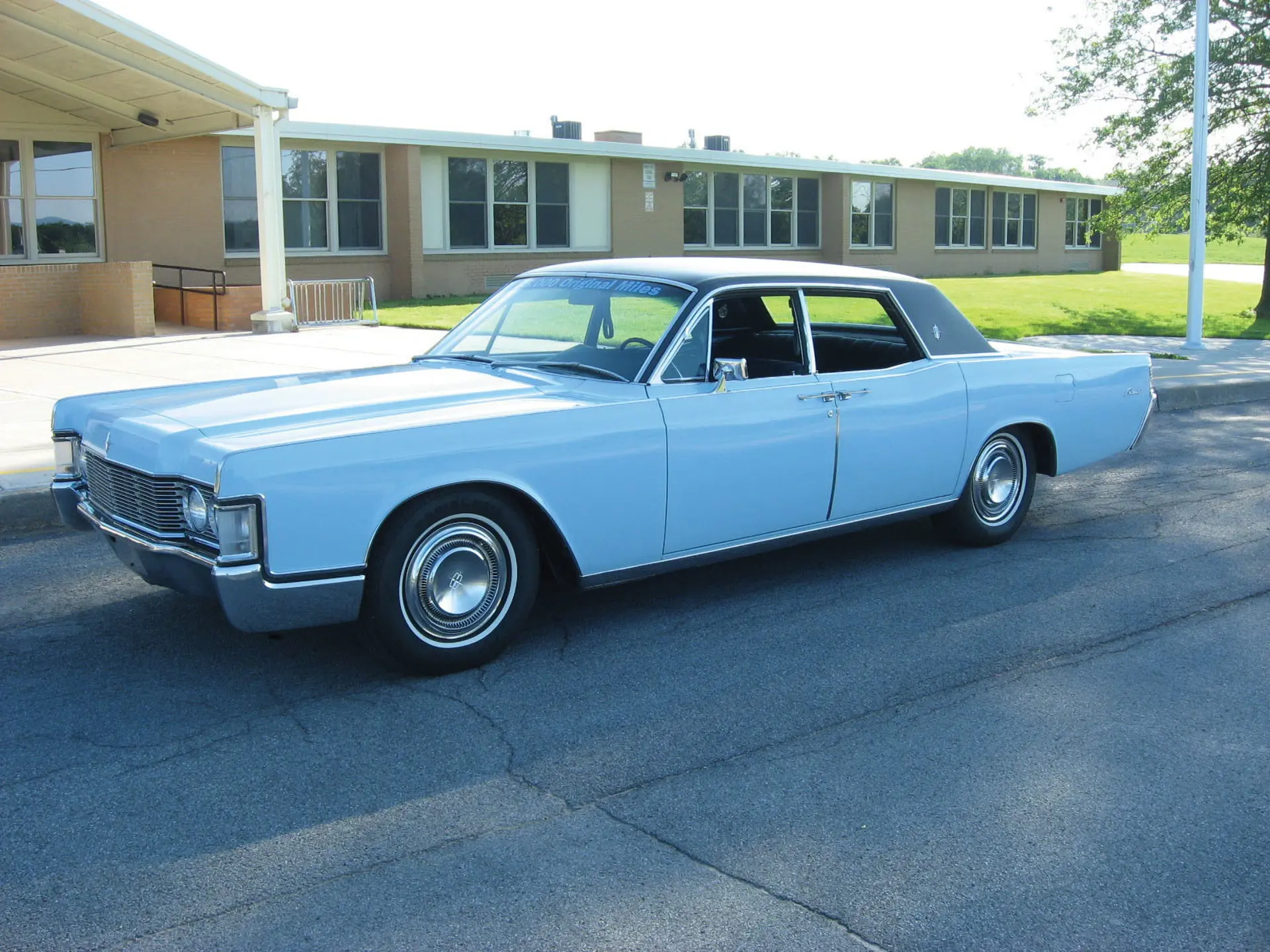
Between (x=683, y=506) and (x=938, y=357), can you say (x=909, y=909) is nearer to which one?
(x=683, y=506)

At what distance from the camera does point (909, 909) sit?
3180mm

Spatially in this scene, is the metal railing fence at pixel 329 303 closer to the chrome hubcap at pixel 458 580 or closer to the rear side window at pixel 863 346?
the rear side window at pixel 863 346

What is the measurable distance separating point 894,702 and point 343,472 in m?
2.10

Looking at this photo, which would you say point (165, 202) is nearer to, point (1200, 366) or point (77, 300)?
point (77, 300)

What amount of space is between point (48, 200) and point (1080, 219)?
119ft

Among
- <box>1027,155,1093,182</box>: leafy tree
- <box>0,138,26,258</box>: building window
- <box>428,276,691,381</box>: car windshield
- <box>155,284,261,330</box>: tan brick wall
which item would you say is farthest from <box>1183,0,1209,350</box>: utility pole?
<box>1027,155,1093,182</box>: leafy tree

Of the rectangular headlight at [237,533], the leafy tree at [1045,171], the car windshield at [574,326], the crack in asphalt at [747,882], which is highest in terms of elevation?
the leafy tree at [1045,171]

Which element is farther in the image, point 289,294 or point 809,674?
point 289,294

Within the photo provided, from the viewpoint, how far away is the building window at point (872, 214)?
118 feet

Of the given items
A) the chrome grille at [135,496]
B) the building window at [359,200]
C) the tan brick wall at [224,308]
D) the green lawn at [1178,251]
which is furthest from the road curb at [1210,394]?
the green lawn at [1178,251]

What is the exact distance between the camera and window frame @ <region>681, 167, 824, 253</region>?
32.0 m

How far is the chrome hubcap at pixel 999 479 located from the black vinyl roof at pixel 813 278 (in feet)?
1.74

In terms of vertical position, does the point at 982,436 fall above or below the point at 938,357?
below

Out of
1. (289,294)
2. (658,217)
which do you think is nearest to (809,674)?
(289,294)
